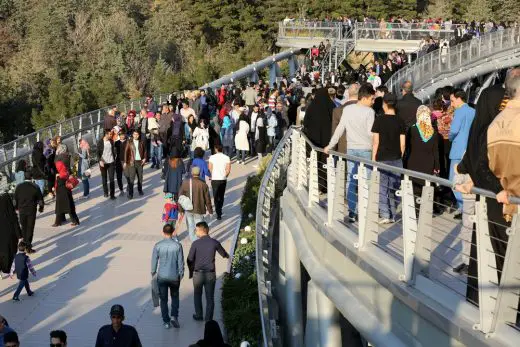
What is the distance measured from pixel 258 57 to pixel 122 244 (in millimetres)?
49656

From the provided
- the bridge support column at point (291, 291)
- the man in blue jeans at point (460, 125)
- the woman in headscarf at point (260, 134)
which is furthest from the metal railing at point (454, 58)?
the man in blue jeans at point (460, 125)

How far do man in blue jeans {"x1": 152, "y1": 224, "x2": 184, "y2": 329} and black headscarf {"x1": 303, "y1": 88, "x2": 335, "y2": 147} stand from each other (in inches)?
97.1

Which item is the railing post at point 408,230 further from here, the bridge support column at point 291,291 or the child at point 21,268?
the child at point 21,268

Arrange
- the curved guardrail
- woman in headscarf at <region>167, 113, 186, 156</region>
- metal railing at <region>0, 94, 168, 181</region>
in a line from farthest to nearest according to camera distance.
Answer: woman in headscarf at <region>167, 113, 186, 156</region>, metal railing at <region>0, 94, 168, 181</region>, the curved guardrail

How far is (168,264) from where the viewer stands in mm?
12859

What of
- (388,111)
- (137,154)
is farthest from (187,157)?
(388,111)

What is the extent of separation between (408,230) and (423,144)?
404 centimetres

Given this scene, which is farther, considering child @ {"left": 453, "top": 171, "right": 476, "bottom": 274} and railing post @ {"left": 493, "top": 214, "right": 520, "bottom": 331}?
child @ {"left": 453, "top": 171, "right": 476, "bottom": 274}

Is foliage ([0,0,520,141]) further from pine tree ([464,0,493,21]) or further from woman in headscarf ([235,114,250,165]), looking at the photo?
A: woman in headscarf ([235,114,250,165])

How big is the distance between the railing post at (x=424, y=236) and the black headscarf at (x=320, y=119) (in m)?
6.30

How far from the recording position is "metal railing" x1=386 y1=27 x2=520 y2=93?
30000 millimetres

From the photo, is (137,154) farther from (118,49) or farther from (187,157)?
(118,49)

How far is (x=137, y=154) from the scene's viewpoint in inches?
851

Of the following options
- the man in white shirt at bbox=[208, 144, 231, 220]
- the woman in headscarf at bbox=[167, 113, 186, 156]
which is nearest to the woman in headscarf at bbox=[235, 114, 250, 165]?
the woman in headscarf at bbox=[167, 113, 186, 156]
